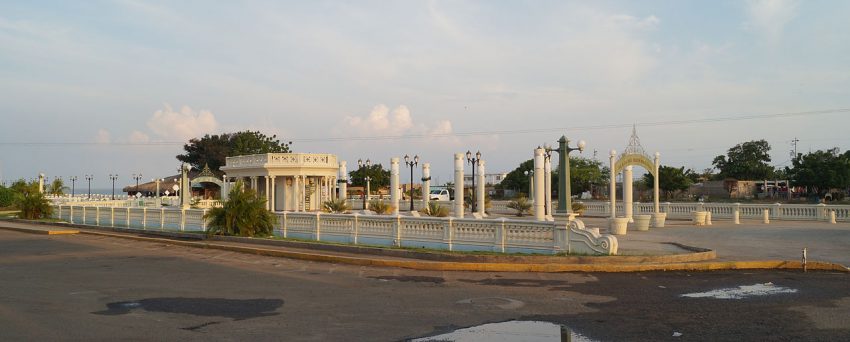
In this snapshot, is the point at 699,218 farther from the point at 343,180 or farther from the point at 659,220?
the point at 343,180

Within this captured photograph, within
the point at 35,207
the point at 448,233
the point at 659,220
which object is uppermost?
the point at 35,207

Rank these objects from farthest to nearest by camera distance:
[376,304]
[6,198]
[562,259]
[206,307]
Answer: [6,198]
[562,259]
[376,304]
[206,307]

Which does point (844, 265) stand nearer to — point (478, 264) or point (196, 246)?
point (478, 264)

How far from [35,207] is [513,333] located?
129 ft

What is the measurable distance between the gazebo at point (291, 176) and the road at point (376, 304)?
29.9m

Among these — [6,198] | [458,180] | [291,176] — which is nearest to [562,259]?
[458,180]

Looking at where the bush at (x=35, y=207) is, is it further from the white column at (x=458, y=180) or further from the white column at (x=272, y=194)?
the white column at (x=458, y=180)

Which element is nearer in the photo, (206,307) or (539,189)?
(206,307)

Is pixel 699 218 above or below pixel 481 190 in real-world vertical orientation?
below

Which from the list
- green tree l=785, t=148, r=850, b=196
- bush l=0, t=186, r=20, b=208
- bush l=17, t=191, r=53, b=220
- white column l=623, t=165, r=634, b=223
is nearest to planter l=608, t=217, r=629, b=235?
white column l=623, t=165, r=634, b=223

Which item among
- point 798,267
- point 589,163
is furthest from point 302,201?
point 589,163

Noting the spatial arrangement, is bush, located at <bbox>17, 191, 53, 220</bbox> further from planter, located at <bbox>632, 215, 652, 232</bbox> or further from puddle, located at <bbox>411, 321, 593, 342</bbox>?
puddle, located at <bbox>411, 321, 593, 342</bbox>

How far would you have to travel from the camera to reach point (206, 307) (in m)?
9.62

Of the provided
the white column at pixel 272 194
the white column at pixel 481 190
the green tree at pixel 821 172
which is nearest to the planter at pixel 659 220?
the white column at pixel 481 190
